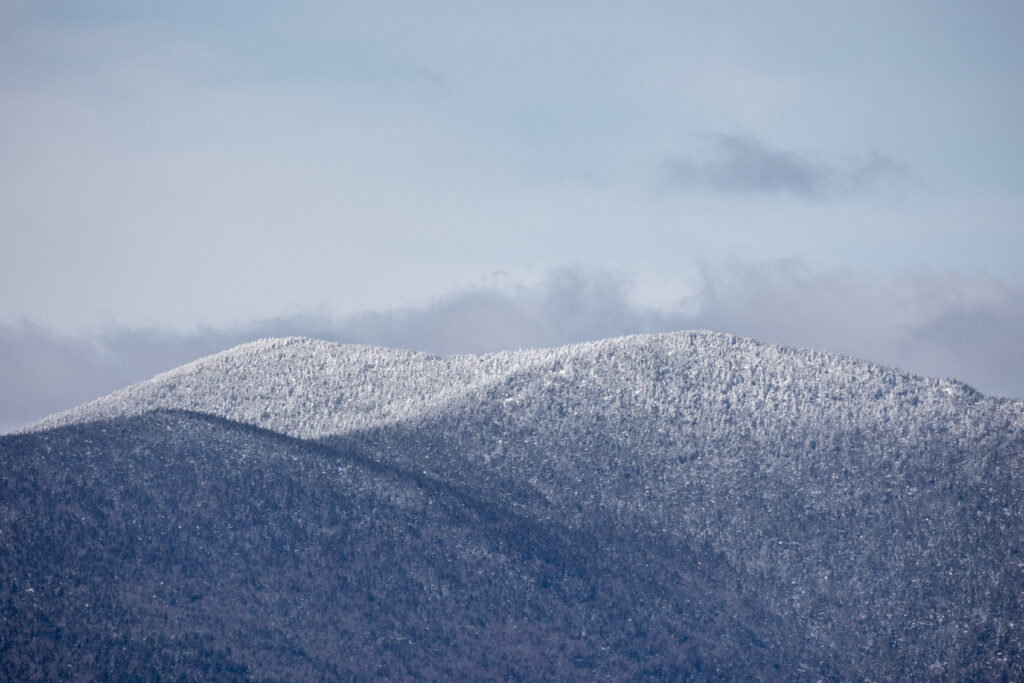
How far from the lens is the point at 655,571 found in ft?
138

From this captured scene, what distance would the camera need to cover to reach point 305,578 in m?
37.8

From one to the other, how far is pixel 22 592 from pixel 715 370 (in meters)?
34.6

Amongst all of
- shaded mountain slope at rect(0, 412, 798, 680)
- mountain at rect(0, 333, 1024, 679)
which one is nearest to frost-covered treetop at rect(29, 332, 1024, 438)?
mountain at rect(0, 333, 1024, 679)

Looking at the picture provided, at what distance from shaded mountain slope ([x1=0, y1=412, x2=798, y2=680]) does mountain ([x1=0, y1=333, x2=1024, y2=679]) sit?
0.10 m

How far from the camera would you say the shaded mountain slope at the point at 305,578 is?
34156 millimetres

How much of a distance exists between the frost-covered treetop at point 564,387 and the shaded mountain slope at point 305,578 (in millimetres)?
9086

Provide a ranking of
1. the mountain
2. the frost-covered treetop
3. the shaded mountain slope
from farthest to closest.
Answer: the frost-covered treetop
the mountain
the shaded mountain slope

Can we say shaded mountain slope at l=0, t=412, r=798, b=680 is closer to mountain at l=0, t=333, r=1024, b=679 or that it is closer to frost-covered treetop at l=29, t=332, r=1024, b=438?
mountain at l=0, t=333, r=1024, b=679

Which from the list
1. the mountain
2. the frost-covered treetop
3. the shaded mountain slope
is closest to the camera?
the shaded mountain slope

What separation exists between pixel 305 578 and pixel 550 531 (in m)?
10.7

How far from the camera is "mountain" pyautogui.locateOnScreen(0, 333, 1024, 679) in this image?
1406 inches

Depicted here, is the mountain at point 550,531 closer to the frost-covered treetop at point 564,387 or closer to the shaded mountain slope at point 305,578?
the shaded mountain slope at point 305,578

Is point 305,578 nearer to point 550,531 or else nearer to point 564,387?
point 550,531

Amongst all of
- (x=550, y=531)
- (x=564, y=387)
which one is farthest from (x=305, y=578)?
(x=564, y=387)
